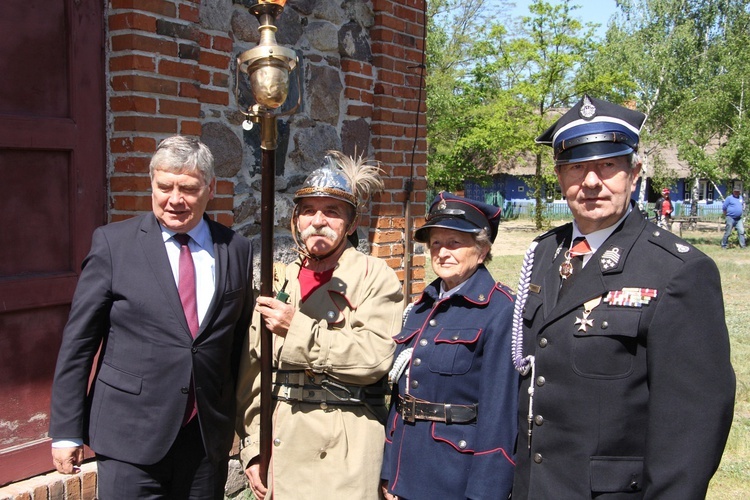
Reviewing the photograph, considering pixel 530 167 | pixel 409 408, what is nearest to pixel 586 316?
pixel 409 408

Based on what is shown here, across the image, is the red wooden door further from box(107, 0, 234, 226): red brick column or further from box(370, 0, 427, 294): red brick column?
box(370, 0, 427, 294): red brick column

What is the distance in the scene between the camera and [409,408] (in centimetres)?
257

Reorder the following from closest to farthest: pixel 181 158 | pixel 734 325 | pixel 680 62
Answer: pixel 181 158
pixel 734 325
pixel 680 62

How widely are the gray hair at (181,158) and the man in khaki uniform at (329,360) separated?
15.2 inches

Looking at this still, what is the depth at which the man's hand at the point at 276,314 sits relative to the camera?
252 cm

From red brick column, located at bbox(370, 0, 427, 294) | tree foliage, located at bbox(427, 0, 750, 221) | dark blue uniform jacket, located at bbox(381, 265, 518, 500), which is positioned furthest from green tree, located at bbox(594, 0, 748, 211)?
dark blue uniform jacket, located at bbox(381, 265, 518, 500)

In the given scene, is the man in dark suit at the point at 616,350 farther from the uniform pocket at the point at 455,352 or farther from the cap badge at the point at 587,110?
the uniform pocket at the point at 455,352

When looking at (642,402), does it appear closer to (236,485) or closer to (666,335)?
(666,335)

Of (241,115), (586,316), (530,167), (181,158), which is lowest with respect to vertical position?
(586,316)

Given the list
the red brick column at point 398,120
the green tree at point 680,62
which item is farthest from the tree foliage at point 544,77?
the red brick column at point 398,120

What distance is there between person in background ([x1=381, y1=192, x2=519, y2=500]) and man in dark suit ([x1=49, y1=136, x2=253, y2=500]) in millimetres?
722

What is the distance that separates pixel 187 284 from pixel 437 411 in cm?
104

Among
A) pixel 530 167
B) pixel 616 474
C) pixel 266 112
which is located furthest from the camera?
pixel 530 167

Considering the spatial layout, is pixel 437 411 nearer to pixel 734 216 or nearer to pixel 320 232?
pixel 320 232
